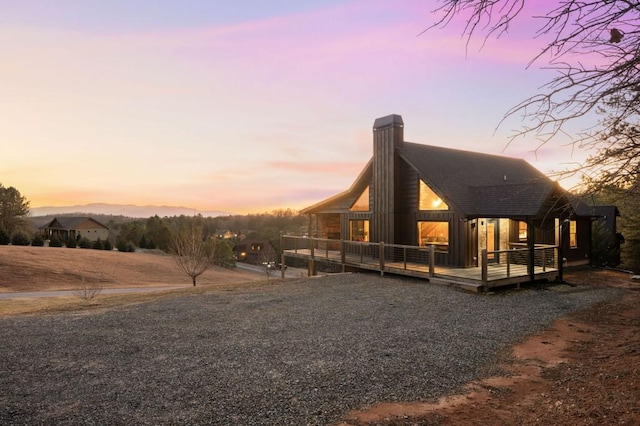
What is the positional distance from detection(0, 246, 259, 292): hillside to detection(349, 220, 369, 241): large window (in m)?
17.5

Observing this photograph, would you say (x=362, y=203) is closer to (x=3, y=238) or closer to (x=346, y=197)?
(x=346, y=197)

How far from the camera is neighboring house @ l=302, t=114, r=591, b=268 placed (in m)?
15.2

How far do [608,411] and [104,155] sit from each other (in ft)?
100

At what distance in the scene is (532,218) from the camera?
14.0 metres

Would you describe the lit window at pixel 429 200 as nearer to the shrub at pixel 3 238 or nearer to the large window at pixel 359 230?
the large window at pixel 359 230

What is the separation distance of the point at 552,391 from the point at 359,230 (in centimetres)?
1512

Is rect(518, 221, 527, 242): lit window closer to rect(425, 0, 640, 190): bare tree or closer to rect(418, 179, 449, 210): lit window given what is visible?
rect(418, 179, 449, 210): lit window

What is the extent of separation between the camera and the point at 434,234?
1664 cm

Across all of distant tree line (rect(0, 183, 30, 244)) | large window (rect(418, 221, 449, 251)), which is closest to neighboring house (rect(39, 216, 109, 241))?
distant tree line (rect(0, 183, 30, 244))

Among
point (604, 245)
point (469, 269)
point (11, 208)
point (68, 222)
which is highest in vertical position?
point (11, 208)

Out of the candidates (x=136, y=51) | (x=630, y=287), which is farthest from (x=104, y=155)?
(x=630, y=287)

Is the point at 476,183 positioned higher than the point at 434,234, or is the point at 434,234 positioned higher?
the point at 476,183

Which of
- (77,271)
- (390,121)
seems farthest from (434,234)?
(77,271)

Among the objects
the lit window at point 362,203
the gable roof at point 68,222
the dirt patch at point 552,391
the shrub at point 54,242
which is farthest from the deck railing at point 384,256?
the gable roof at point 68,222
